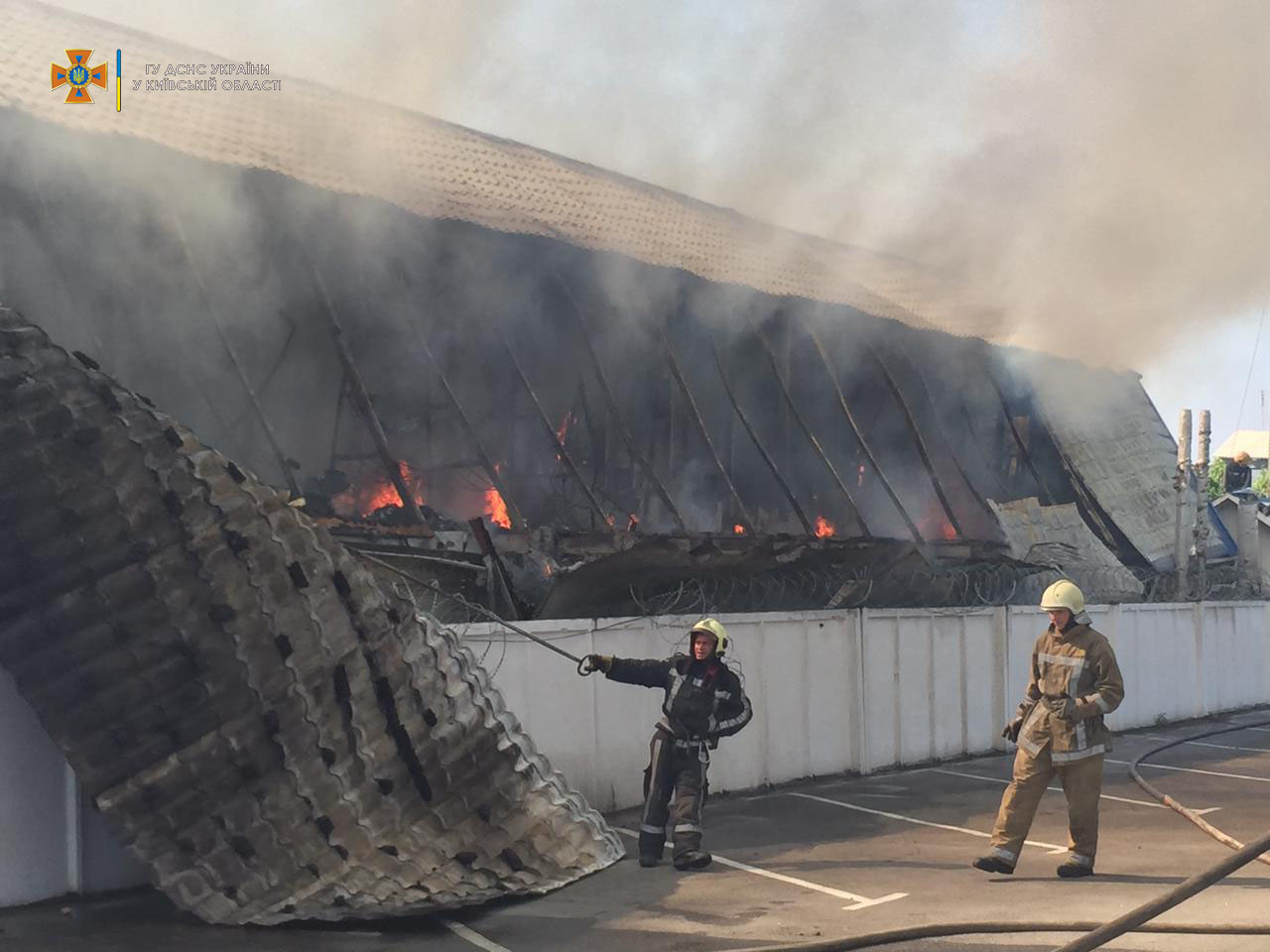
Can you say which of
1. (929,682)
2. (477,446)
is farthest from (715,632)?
(929,682)

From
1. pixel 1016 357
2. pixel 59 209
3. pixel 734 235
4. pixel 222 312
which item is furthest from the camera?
pixel 1016 357

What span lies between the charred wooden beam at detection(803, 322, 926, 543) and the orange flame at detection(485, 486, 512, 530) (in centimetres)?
538

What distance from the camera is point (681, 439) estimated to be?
1556 cm

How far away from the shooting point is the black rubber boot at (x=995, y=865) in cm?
752

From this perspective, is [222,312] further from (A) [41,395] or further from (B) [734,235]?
(B) [734,235]

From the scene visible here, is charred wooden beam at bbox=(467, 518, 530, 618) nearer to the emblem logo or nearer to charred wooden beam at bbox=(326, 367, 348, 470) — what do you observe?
charred wooden beam at bbox=(326, 367, 348, 470)

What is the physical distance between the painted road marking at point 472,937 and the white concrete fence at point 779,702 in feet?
7.38

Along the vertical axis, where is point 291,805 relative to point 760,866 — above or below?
above

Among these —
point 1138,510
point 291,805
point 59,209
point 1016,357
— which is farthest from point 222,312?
point 1138,510

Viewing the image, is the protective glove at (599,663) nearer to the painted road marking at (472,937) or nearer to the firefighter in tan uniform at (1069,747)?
the painted road marking at (472,937)

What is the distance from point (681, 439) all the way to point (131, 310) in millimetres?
7011

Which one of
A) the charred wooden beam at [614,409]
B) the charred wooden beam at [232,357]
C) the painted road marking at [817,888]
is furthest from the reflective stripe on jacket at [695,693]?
the charred wooden beam at [614,409]

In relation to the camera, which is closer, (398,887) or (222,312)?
(398,887)

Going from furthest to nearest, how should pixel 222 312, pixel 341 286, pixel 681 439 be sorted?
pixel 681 439
pixel 341 286
pixel 222 312
